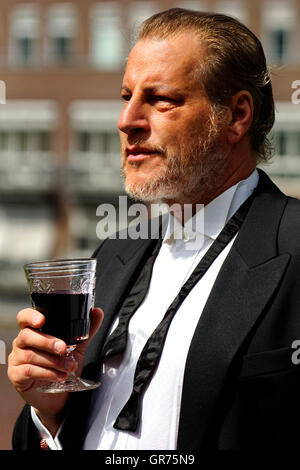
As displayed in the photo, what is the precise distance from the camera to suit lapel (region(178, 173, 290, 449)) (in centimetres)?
175

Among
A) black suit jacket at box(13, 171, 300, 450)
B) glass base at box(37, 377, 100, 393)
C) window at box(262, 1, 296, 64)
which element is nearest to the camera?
black suit jacket at box(13, 171, 300, 450)

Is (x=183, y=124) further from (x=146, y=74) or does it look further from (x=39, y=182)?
(x=39, y=182)

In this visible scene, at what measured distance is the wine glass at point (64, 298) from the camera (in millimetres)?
1843

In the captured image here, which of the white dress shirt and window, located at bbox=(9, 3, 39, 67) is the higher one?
window, located at bbox=(9, 3, 39, 67)

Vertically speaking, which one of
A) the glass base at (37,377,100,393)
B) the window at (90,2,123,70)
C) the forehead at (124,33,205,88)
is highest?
the window at (90,2,123,70)

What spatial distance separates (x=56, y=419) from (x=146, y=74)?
1.06 metres

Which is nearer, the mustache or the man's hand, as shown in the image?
the man's hand

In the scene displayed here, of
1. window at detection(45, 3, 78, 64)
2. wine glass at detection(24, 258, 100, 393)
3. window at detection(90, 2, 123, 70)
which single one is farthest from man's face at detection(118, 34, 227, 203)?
window at detection(45, 3, 78, 64)

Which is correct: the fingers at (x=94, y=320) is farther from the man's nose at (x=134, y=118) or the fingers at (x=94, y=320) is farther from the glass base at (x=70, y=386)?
the man's nose at (x=134, y=118)

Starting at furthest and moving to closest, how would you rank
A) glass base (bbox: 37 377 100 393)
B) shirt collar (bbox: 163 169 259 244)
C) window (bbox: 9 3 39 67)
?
window (bbox: 9 3 39 67) → shirt collar (bbox: 163 169 259 244) → glass base (bbox: 37 377 100 393)

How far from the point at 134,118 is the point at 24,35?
24.1m

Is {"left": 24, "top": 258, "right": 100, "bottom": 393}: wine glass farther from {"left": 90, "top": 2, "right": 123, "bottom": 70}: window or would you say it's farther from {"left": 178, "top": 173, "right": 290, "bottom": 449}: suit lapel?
{"left": 90, "top": 2, "right": 123, "bottom": 70}: window

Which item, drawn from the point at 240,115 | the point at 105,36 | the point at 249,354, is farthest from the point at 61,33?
the point at 249,354

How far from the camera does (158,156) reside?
2041 mm
